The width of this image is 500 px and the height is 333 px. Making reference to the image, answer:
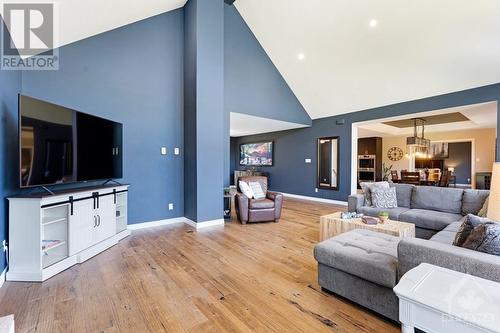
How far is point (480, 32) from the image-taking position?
3580mm

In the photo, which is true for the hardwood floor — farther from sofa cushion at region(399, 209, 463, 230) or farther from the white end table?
sofa cushion at region(399, 209, 463, 230)

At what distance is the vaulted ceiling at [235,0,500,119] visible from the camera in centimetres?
367

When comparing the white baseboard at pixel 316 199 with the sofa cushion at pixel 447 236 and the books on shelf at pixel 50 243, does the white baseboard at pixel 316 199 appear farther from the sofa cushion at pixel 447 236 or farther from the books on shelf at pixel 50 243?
the books on shelf at pixel 50 243

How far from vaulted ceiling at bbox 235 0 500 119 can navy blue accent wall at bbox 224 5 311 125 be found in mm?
230

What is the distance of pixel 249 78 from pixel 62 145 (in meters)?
4.32

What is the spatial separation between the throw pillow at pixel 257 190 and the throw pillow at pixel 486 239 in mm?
3601

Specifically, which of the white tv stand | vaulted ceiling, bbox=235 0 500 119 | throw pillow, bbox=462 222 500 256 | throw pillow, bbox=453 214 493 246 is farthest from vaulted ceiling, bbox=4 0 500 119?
throw pillow, bbox=462 222 500 256

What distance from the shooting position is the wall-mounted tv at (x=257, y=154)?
8906mm

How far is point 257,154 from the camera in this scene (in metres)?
9.43

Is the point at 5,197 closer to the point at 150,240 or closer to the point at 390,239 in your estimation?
the point at 150,240

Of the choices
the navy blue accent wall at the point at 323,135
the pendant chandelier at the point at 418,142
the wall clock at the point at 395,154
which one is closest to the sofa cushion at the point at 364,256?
the navy blue accent wall at the point at 323,135

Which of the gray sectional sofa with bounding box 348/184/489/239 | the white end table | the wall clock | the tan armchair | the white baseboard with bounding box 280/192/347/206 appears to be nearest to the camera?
the white end table

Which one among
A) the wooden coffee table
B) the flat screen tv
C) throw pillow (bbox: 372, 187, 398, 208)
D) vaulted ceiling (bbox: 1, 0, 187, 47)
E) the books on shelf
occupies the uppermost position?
vaulted ceiling (bbox: 1, 0, 187, 47)

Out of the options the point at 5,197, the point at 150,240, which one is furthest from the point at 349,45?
the point at 5,197
